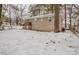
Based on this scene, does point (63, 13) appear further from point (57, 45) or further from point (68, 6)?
point (57, 45)

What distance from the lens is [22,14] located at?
231 cm

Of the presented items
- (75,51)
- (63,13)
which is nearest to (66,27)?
(63,13)

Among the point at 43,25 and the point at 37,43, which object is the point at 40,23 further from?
the point at 37,43

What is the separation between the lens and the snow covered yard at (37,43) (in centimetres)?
224

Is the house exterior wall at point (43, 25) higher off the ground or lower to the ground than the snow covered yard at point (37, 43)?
higher

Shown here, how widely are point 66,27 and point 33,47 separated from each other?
542mm

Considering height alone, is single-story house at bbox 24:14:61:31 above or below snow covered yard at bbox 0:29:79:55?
above

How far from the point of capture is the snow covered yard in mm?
2240

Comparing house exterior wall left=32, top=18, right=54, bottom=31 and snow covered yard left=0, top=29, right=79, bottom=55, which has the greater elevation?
house exterior wall left=32, top=18, right=54, bottom=31

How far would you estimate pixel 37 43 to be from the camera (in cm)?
227

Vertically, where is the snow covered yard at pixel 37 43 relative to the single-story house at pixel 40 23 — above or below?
below
